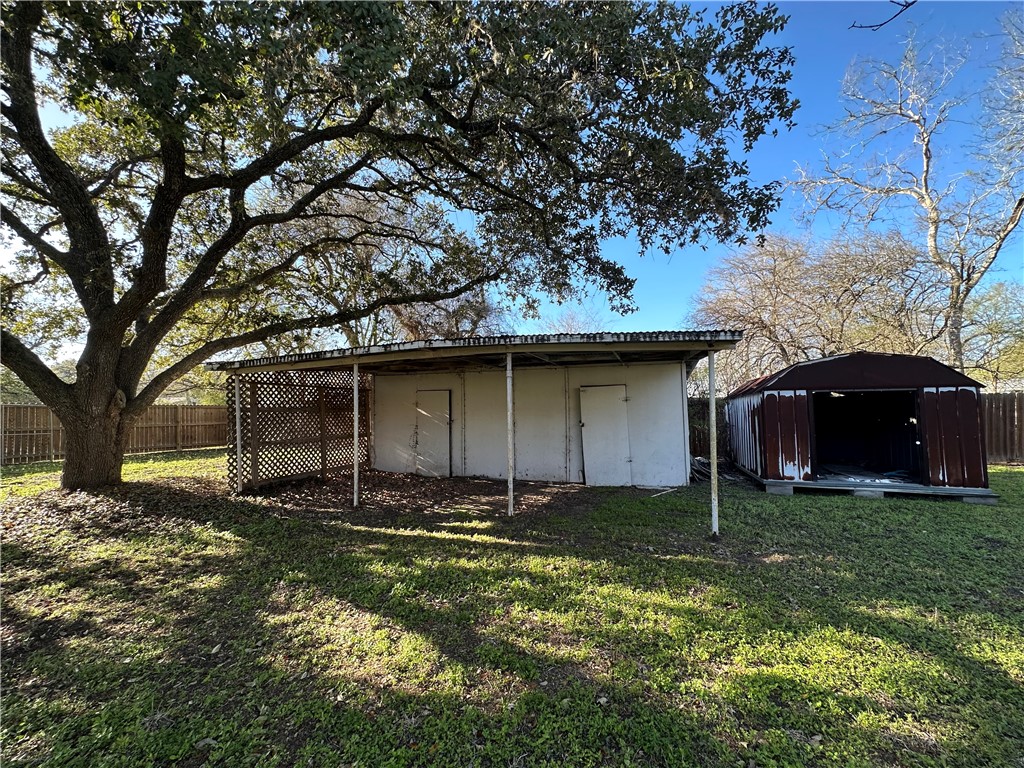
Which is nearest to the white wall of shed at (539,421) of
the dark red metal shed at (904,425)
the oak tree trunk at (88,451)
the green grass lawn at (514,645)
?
the dark red metal shed at (904,425)

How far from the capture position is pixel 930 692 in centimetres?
219

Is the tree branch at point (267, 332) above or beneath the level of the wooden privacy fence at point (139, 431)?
above

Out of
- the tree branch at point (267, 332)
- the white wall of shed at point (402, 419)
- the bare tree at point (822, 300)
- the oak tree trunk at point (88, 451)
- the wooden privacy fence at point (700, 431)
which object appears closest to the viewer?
the oak tree trunk at point (88, 451)

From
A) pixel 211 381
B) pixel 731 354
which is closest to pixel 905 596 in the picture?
pixel 731 354

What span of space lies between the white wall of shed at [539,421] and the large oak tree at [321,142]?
5.79 ft

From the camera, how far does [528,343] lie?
5184 millimetres

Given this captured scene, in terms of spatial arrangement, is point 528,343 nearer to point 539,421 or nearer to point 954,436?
point 539,421

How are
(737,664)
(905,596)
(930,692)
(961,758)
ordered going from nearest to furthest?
1. (961,758)
2. (930,692)
3. (737,664)
4. (905,596)

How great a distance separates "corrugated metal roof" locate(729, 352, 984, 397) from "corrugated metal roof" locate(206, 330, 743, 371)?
2.86m

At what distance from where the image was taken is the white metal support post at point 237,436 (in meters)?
6.75

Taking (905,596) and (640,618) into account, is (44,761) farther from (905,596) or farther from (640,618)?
(905,596)

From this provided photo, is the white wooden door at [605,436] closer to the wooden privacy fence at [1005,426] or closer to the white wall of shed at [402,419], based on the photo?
the white wall of shed at [402,419]

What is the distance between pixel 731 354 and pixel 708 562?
1209 cm

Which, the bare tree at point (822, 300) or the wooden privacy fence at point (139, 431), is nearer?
the wooden privacy fence at point (139, 431)
